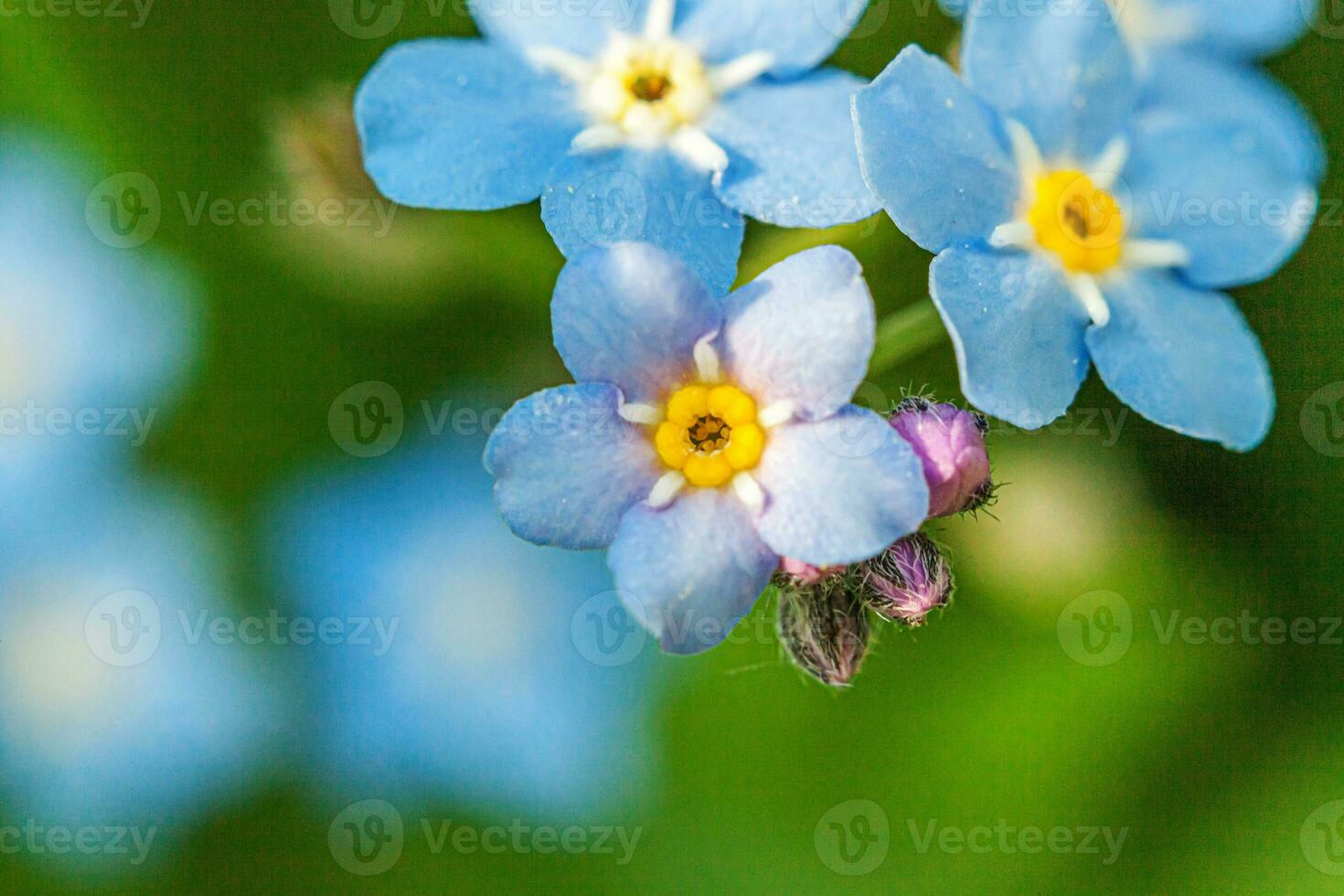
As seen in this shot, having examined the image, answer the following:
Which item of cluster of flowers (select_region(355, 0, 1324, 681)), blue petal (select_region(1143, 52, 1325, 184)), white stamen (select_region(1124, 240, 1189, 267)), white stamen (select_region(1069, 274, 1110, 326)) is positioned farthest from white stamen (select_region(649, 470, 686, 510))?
blue petal (select_region(1143, 52, 1325, 184))

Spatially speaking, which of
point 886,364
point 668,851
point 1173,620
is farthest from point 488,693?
point 1173,620

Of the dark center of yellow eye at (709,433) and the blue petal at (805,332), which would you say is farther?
the dark center of yellow eye at (709,433)

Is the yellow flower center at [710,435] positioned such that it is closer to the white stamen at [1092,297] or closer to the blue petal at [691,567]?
the blue petal at [691,567]

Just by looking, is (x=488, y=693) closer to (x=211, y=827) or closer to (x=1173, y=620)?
→ (x=211, y=827)

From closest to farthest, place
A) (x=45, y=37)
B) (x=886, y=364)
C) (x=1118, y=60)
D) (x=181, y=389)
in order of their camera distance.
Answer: (x=1118, y=60), (x=886, y=364), (x=45, y=37), (x=181, y=389)
